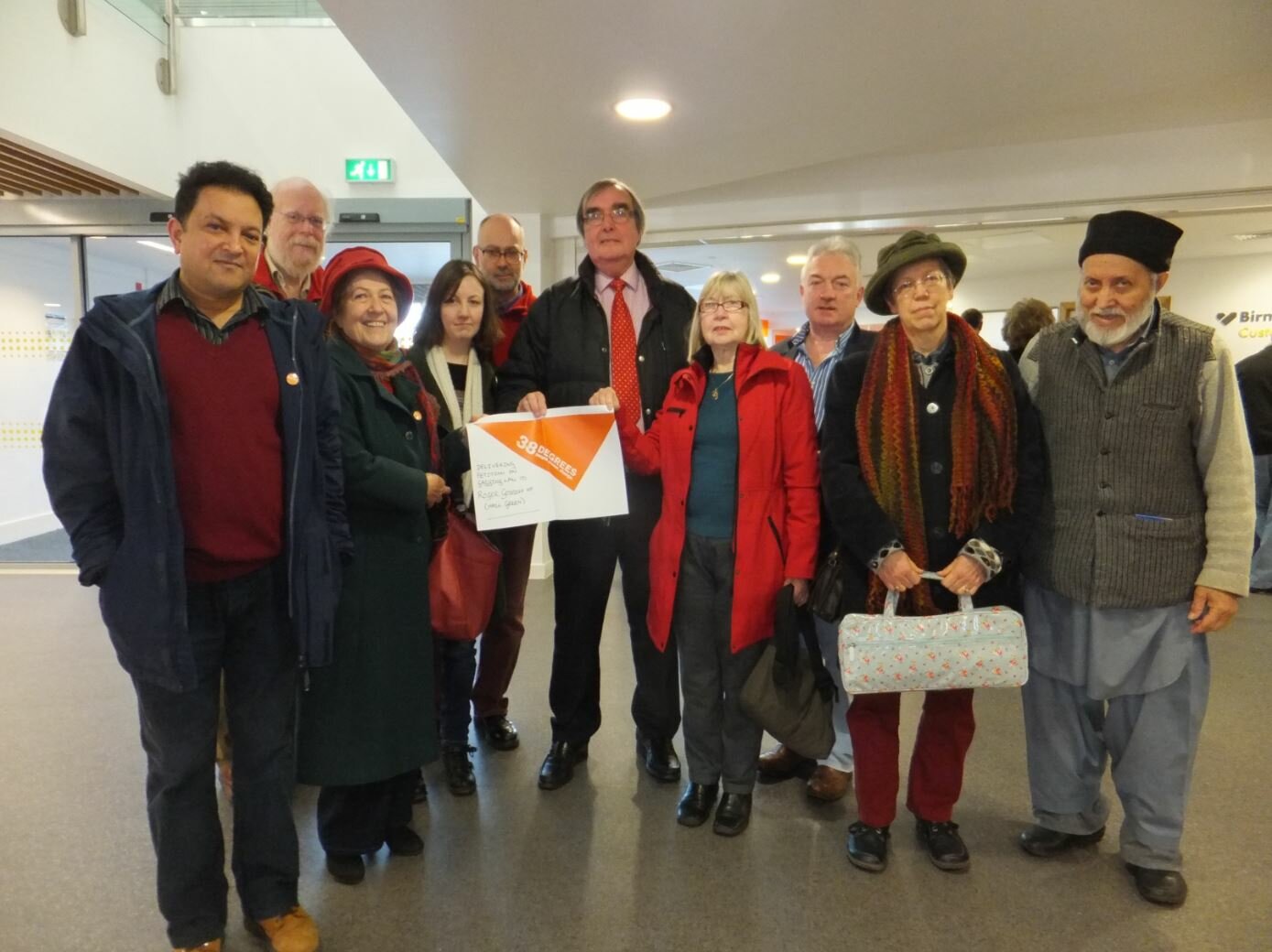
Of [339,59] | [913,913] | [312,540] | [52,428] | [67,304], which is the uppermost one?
[339,59]

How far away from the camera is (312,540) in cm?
176

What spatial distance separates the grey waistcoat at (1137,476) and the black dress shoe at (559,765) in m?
1.71

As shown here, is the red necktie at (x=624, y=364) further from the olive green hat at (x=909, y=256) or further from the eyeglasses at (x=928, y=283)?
the eyeglasses at (x=928, y=283)

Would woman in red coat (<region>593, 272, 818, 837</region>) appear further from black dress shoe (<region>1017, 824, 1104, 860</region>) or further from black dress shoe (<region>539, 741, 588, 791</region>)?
black dress shoe (<region>1017, 824, 1104, 860</region>)

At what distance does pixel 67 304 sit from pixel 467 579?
229 inches

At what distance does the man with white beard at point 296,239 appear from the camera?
8.14 ft

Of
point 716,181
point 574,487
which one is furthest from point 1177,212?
point 574,487

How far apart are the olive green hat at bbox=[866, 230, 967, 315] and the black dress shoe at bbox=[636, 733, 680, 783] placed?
1.66m

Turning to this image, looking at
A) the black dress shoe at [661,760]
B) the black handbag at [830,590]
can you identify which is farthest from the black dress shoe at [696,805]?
the black handbag at [830,590]

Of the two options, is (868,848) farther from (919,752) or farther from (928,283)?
(928,283)

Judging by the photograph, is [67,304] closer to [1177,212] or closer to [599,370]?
[599,370]

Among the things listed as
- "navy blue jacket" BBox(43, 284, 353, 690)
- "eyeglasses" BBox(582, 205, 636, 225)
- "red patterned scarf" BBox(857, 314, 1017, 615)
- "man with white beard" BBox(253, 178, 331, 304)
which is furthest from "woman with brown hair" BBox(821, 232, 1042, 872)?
"man with white beard" BBox(253, 178, 331, 304)

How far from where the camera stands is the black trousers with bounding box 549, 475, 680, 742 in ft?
8.48

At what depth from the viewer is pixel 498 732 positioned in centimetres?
→ 299
